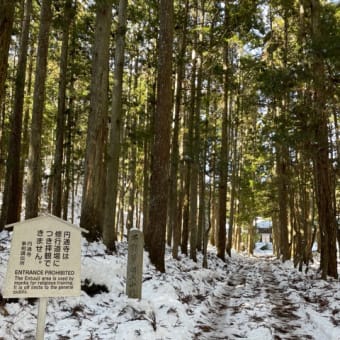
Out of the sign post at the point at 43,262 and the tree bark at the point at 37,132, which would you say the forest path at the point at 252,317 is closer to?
the sign post at the point at 43,262

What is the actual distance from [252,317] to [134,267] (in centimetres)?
248

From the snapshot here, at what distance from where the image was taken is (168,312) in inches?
257

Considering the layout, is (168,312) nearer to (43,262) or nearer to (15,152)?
(43,262)

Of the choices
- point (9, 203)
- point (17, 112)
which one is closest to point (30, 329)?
point (9, 203)

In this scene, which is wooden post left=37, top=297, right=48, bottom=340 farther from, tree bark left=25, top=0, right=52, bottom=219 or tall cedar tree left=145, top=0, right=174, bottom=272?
tree bark left=25, top=0, right=52, bottom=219

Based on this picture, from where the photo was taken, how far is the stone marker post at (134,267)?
6688 mm

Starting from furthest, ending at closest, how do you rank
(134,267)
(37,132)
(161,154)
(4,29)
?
1. (37,132)
2. (161,154)
3. (134,267)
4. (4,29)

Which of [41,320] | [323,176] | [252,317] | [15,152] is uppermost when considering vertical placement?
[15,152]

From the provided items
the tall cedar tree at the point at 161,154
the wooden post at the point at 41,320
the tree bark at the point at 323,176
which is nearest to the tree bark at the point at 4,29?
the wooden post at the point at 41,320

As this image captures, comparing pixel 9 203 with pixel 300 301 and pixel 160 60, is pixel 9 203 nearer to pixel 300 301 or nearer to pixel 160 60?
pixel 160 60

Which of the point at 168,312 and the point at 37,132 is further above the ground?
the point at 37,132

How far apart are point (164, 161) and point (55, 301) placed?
15.7 ft

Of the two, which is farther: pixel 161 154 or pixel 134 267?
pixel 161 154

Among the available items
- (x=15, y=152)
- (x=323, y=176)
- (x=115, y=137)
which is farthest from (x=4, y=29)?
(x=323, y=176)
